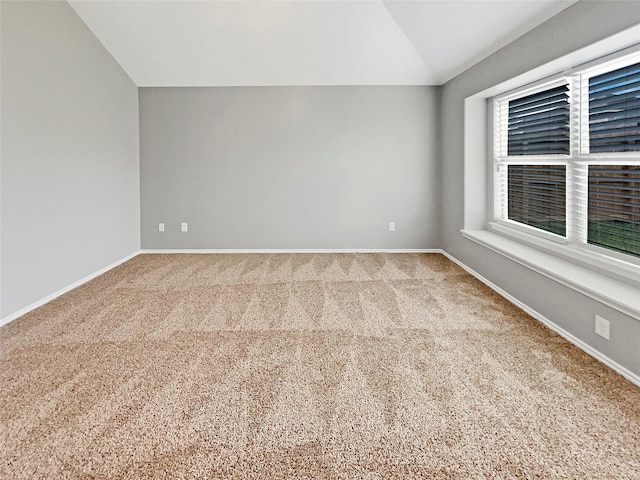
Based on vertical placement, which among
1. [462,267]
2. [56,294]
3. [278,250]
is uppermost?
[278,250]

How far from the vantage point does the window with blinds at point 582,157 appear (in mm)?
2400

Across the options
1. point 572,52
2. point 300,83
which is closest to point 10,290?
point 300,83

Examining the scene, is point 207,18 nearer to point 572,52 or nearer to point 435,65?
point 435,65

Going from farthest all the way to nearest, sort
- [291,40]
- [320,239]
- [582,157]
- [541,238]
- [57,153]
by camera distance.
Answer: [320,239]
[291,40]
[57,153]
[541,238]
[582,157]

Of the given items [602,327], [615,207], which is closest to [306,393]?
[602,327]

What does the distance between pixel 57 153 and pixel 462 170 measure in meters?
4.17

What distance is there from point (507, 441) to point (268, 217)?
14.1ft

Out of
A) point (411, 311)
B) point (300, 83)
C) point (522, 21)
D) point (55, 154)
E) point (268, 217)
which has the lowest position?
point (411, 311)

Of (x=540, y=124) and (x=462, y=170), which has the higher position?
(x=540, y=124)

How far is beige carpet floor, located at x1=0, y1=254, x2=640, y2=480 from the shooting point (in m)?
1.53

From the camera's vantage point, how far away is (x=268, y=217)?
216 inches

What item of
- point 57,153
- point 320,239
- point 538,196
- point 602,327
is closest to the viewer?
point 602,327

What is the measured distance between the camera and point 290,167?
5.41 m

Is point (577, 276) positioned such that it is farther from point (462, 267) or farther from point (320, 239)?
point (320, 239)
